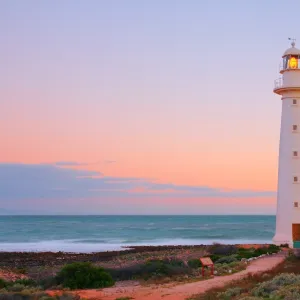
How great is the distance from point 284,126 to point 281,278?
12.6 meters

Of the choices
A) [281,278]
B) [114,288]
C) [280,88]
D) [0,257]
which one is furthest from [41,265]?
[281,278]

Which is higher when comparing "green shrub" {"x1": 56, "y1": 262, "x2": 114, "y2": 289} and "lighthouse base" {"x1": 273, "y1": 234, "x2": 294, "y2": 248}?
"lighthouse base" {"x1": 273, "y1": 234, "x2": 294, "y2": 248}

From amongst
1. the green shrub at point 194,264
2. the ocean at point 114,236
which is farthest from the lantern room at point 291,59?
the ocean at point 114,236

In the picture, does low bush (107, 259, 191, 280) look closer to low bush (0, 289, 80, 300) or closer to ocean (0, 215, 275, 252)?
low bush (0, 289, 80, 300)

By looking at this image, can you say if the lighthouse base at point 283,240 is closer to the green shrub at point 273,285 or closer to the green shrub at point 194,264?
the green shrub at point 194,264

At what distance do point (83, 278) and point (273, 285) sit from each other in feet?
19.0

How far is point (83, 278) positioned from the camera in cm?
1525

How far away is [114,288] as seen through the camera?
1451cm

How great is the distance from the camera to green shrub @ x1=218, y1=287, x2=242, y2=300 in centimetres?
1129

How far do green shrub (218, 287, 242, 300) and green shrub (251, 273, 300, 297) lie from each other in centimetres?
35

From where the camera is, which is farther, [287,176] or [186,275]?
[287,176]

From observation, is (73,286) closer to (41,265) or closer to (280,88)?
(41,265)

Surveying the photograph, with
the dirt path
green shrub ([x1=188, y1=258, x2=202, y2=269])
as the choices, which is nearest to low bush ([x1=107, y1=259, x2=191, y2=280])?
green shrub ([x1=188, y1=258, x2=202, y2=269])

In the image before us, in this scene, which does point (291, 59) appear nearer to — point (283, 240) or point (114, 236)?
point (283, 240)
